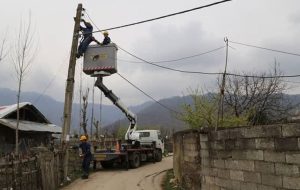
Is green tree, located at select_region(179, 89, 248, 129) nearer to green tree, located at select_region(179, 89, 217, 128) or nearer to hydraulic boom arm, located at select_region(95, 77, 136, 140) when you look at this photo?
green tree, located at select_region(179, 89, 217, 128)

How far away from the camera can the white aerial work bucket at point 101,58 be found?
2102 centimetres

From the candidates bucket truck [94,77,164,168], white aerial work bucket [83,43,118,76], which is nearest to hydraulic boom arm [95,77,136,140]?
bucket truck [94,77,164,168]

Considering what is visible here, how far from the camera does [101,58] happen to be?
21.1m

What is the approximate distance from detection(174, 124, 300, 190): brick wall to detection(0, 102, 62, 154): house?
1536cm

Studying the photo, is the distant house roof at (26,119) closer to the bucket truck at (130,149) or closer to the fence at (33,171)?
the bucket truck at (130,149)

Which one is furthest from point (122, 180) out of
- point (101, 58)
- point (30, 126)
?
point (30, 126)

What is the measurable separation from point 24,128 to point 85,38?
962cm

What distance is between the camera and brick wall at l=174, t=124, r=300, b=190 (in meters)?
7.50

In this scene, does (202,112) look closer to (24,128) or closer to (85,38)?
(85,38)

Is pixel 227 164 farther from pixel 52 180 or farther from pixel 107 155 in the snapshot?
pixel 107 155

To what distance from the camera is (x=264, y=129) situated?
827cm

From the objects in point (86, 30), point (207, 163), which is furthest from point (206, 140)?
point (86, 30)

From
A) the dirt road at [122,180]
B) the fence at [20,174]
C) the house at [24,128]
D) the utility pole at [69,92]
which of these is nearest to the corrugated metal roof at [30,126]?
the house at [24,128]

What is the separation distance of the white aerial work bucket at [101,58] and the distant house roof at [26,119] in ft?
25.9
